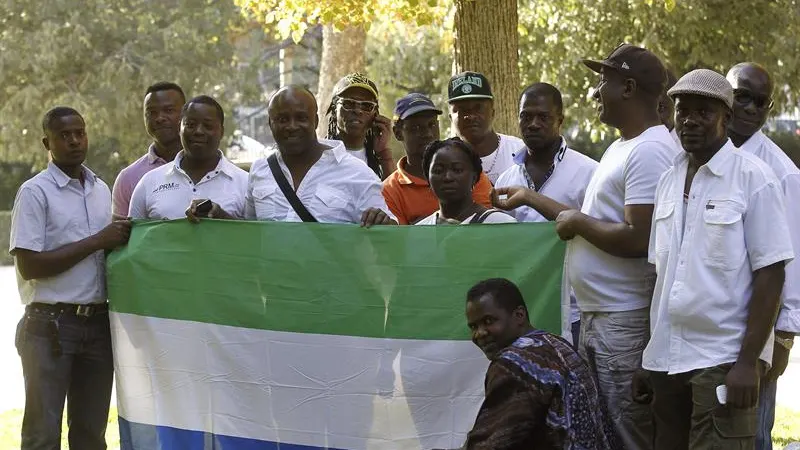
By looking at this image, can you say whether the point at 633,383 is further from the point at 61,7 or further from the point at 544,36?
the point at 61,7

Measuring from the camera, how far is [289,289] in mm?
5977

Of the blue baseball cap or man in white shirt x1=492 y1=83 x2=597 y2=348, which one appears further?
the blue baseball cap

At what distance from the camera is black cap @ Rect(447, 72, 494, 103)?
22.2ft

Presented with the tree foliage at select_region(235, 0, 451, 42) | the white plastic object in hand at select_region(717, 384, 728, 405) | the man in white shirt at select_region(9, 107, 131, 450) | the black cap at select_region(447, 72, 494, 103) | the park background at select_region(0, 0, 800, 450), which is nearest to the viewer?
the white plastic object in hand at select_region(717, 384, 728, 405)

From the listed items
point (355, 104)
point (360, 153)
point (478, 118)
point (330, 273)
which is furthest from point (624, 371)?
point (355, 104)

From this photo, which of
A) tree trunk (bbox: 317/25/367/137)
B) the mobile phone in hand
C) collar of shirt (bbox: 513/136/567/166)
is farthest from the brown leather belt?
tree trunk (bbox: 317/25/367/137)

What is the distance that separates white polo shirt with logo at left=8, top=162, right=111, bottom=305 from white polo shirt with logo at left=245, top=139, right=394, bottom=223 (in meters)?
0.96

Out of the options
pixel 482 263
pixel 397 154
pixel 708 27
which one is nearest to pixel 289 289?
pixel 482 263

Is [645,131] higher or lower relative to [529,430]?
higher

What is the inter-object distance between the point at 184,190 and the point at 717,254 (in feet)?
9.32

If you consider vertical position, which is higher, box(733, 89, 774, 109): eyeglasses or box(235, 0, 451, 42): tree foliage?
box(235, 0, 451, 42): tree foliage

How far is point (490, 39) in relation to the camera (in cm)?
974

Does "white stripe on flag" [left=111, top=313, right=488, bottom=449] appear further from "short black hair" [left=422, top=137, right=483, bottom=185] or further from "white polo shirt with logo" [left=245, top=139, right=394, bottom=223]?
"short black hair" [left=422, top=137, right=483, bottom=185]

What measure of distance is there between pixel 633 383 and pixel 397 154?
19.2 meters
